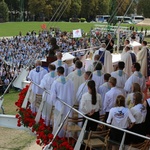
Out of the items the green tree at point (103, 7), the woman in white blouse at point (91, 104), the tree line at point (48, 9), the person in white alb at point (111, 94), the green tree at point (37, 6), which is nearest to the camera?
the woman in white blouse at point (91, 104)

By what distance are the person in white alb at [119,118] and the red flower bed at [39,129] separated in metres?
1.63

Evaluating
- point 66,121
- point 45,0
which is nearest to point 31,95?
point 66,121

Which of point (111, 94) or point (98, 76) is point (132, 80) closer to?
point (98, 76)

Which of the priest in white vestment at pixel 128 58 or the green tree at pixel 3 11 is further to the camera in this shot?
the green tree at pixel 3 11

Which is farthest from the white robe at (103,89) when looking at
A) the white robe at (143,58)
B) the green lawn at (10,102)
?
the green lawn at (10,102)

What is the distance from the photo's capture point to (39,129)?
980 centimetres

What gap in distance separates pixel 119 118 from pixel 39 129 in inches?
124

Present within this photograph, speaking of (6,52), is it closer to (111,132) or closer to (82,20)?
(111,132)

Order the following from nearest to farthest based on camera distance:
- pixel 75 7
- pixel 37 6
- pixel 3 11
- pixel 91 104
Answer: pixel 91 104 → pixel 3 11 → pixel 37 6 → pixel 75 7

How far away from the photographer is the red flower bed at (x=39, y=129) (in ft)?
28.7

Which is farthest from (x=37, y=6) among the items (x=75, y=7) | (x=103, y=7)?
(x=103, y=7)

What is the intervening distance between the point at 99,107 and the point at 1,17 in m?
82.6

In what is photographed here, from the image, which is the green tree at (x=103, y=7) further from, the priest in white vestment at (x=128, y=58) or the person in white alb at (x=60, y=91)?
the person in white alb at (x=60, y=91)

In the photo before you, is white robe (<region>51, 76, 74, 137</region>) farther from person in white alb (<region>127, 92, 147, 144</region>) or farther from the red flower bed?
person in white alb (<region>127, 92, 147, 144</region>)
